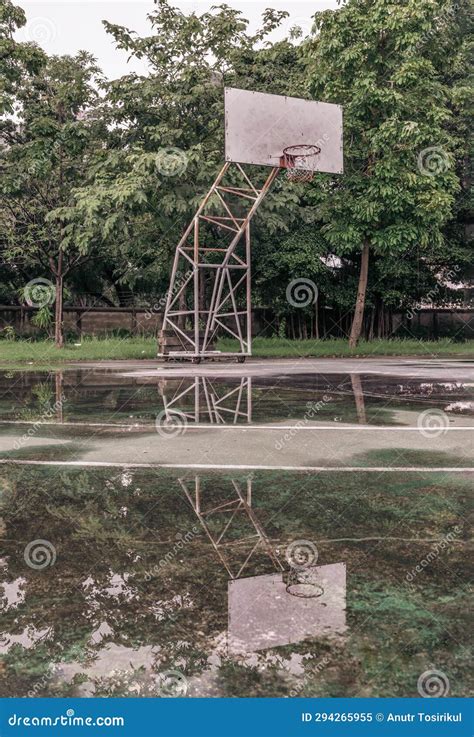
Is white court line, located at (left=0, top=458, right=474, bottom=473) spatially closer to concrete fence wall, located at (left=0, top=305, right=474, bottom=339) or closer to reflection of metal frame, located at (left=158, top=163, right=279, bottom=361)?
reflection of metal frame, located at (left=158, top=163, right=279, bottom=361)

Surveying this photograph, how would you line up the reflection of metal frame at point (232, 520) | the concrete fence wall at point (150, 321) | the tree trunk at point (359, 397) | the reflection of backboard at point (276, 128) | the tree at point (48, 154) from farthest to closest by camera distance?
the concrete fence wall at point (150, 321) → the tree at point (48, 154) → the reflection of backboard at point (276, 128) → the tree trunk at point (359, 397) → the reflection of metal frame at point (232, 520)

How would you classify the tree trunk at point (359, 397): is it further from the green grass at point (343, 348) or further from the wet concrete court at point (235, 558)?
the green grass at point (343, 348)

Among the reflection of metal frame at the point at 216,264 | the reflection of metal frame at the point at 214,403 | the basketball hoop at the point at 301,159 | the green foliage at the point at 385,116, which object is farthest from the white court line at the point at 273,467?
the green foliage at the point at 385,116

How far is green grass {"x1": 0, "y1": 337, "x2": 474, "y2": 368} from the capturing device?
1956 cm

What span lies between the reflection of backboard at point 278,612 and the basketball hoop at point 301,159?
50.7 ft

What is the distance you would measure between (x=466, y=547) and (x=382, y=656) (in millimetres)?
1257

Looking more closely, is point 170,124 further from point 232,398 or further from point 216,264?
point 232,398

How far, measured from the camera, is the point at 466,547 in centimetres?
338

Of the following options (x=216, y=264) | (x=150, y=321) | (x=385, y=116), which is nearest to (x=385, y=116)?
(x=385, y=116)

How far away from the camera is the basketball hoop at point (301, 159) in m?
17.4

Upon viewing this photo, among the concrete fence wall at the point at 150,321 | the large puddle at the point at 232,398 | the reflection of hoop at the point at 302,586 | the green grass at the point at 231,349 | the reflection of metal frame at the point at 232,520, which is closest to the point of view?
the reflection of hoop at the point at 302,586

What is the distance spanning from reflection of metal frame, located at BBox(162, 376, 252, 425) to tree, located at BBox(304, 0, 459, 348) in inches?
408

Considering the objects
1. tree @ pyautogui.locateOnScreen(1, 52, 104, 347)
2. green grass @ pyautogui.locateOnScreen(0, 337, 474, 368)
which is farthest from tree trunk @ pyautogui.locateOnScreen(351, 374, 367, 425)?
tree @ pyautogui.locateOnScreen(1, 52, 104, 347)

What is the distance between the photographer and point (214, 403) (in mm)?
9625
